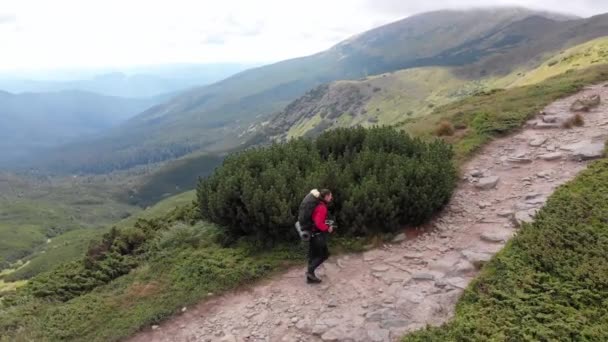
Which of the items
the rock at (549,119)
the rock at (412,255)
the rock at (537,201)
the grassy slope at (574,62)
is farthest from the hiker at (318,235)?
the grassy slope at (574,62)

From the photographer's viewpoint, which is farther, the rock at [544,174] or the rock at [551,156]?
the rock at [551,156]

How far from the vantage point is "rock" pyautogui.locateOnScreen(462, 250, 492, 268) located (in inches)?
412

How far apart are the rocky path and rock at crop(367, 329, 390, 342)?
0.02 m

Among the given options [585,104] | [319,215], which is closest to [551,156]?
[585,104]

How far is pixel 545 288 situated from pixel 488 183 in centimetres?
635

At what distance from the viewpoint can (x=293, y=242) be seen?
12.9 m

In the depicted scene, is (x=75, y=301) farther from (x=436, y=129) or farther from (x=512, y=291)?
(x=436, y=129)

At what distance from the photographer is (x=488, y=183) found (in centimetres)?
1485

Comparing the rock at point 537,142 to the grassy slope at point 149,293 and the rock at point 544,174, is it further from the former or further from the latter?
the grassy slope at point 149,293

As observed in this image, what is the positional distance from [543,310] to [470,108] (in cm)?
1783

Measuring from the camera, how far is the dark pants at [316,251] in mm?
10914

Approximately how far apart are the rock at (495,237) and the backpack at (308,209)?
4.63 meters

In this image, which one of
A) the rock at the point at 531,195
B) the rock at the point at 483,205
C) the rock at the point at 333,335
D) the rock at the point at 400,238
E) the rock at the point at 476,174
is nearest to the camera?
the rock at the point at 333,335

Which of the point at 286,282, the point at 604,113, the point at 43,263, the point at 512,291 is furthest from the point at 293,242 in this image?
the point at 43,263
